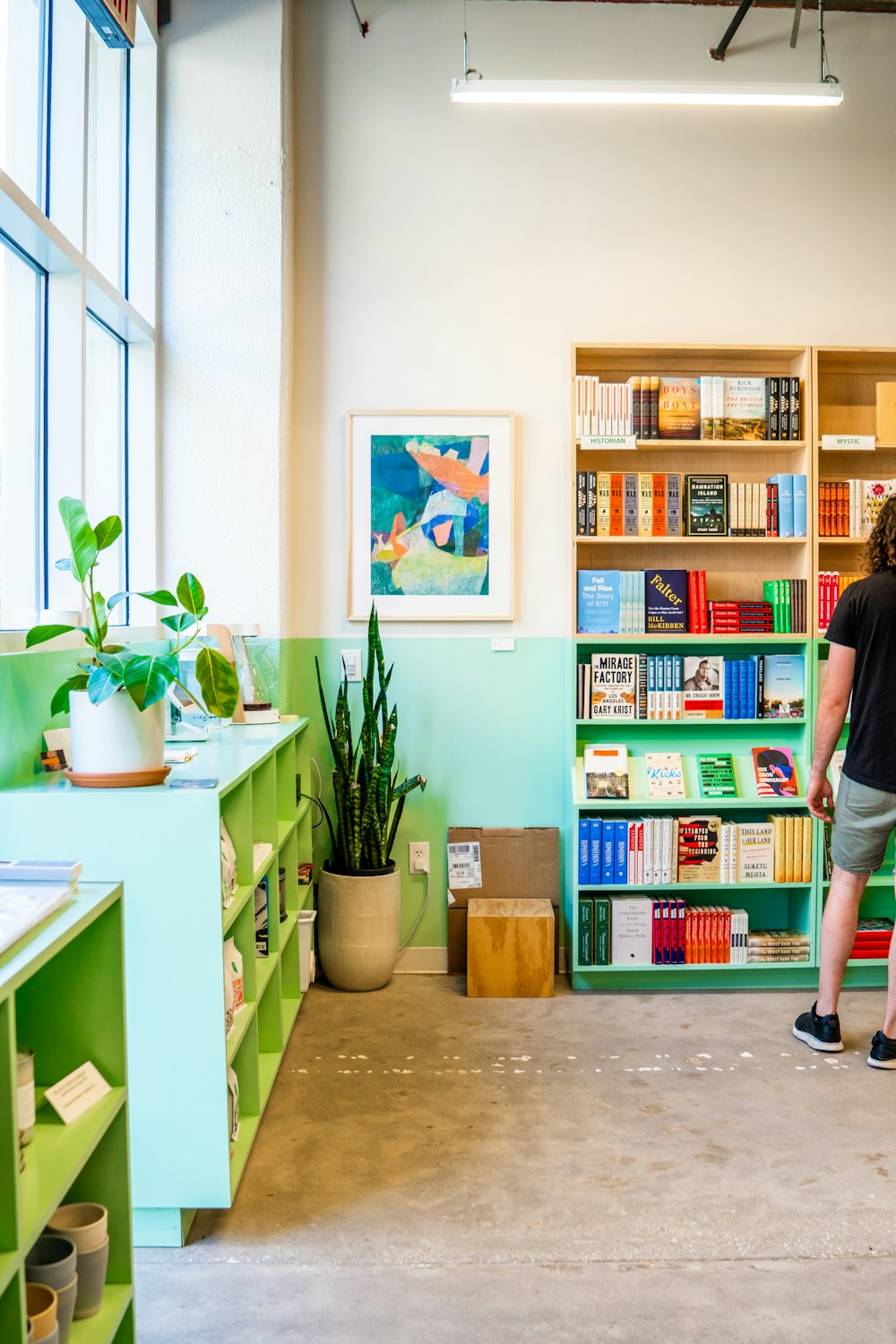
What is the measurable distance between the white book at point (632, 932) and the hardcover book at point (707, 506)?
141 cm

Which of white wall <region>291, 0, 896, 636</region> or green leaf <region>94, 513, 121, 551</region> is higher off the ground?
white wall <region>291, 0, 896, 636</region>

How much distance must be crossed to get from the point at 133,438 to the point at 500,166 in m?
1.82

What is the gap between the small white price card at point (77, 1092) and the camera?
1.61 m

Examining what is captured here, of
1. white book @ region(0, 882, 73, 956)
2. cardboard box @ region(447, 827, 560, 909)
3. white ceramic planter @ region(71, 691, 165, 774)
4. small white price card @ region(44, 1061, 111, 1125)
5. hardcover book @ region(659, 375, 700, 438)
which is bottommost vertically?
cardboard box @ region(447, 827, 560, 909)

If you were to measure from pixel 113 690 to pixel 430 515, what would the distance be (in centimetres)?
210

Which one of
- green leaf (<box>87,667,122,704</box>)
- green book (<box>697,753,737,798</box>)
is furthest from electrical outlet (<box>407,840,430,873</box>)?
green leaf (<box>87,667,122,704</box>)

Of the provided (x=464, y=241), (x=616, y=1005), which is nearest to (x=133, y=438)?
(x=464, y=241)

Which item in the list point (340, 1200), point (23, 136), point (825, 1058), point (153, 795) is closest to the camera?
point (153, 795)

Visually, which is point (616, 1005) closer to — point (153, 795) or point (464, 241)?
point (153, 795)

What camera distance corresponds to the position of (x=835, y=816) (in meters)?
3.37

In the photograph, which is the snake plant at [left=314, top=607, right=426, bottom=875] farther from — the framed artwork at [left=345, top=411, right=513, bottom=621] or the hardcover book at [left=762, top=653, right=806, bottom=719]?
the hardcover book at [left=762, top=653, right=806, bottom=719]

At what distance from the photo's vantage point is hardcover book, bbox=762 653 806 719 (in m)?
3.94

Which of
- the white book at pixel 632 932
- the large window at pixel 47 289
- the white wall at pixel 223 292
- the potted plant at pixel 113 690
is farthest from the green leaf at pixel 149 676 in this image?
the white book at pixel 632 932

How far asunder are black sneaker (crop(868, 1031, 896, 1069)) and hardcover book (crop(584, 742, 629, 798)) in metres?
1.16
